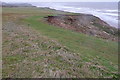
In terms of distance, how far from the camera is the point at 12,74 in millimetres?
8500

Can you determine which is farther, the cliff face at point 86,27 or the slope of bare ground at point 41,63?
the cliff face at point 86,27

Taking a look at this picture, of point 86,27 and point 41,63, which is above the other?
point 86,27

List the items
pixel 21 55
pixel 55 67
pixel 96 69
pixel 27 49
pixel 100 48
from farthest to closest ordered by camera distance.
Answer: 1. pixel 100 48
2. pixel 27 49
3. pixel 21 55
4. pixel 96 69
5. pixel 55 67

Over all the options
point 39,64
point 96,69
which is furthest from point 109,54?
point 39,64

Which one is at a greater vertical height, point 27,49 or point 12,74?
point 27,49

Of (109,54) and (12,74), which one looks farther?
(109,54)

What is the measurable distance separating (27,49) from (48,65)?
3.16 meters

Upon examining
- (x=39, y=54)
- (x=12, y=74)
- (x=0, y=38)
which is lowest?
(x=12, y=74)

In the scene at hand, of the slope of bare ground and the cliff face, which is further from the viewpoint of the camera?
the cliff face

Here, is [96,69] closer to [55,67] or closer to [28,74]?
[55,67]

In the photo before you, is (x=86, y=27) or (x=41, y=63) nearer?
(x=41, y=63)

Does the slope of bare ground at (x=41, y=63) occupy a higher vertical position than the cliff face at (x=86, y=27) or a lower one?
lower

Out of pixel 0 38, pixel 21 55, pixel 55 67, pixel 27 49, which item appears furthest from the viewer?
pixel 0 38

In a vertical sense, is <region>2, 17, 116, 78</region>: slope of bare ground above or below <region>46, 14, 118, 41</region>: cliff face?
below
